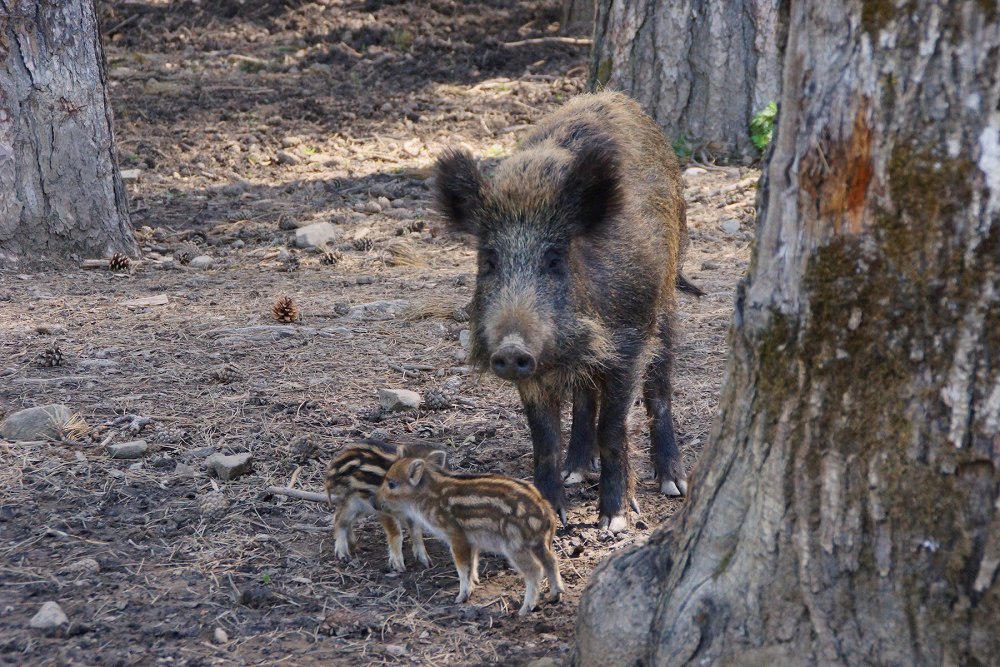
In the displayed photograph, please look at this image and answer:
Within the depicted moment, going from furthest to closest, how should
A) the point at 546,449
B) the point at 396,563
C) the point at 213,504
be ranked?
the point at 546,449
the point at 213,504
the point at 396,563

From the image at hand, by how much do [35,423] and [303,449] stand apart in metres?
1.06

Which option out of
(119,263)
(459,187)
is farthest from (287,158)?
(459,187)

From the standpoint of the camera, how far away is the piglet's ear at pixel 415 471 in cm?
358

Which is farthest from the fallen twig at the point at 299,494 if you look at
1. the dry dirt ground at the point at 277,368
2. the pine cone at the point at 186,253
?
the pine cone at the point at 186,253

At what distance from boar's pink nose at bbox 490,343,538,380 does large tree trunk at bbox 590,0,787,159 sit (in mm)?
4981

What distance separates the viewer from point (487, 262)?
427 centimetres

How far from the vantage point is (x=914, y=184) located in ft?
6.77

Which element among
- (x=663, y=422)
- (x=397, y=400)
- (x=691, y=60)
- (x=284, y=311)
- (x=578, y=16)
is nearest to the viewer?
(x=663, y=422)

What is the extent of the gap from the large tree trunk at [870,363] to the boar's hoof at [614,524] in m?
1.61

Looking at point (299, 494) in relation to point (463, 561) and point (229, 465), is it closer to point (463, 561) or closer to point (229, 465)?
point (229, 465)

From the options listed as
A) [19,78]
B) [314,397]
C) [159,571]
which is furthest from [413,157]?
[159,571]

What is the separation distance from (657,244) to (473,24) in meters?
8.41

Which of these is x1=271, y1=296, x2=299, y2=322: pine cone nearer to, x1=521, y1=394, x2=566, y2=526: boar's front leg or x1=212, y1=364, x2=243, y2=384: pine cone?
x1=212, y1=364, x2=243, y2=384: pine cone

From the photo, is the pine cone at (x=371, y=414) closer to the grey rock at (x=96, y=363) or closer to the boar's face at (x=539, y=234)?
the boar's face at (x=539, y=234)
